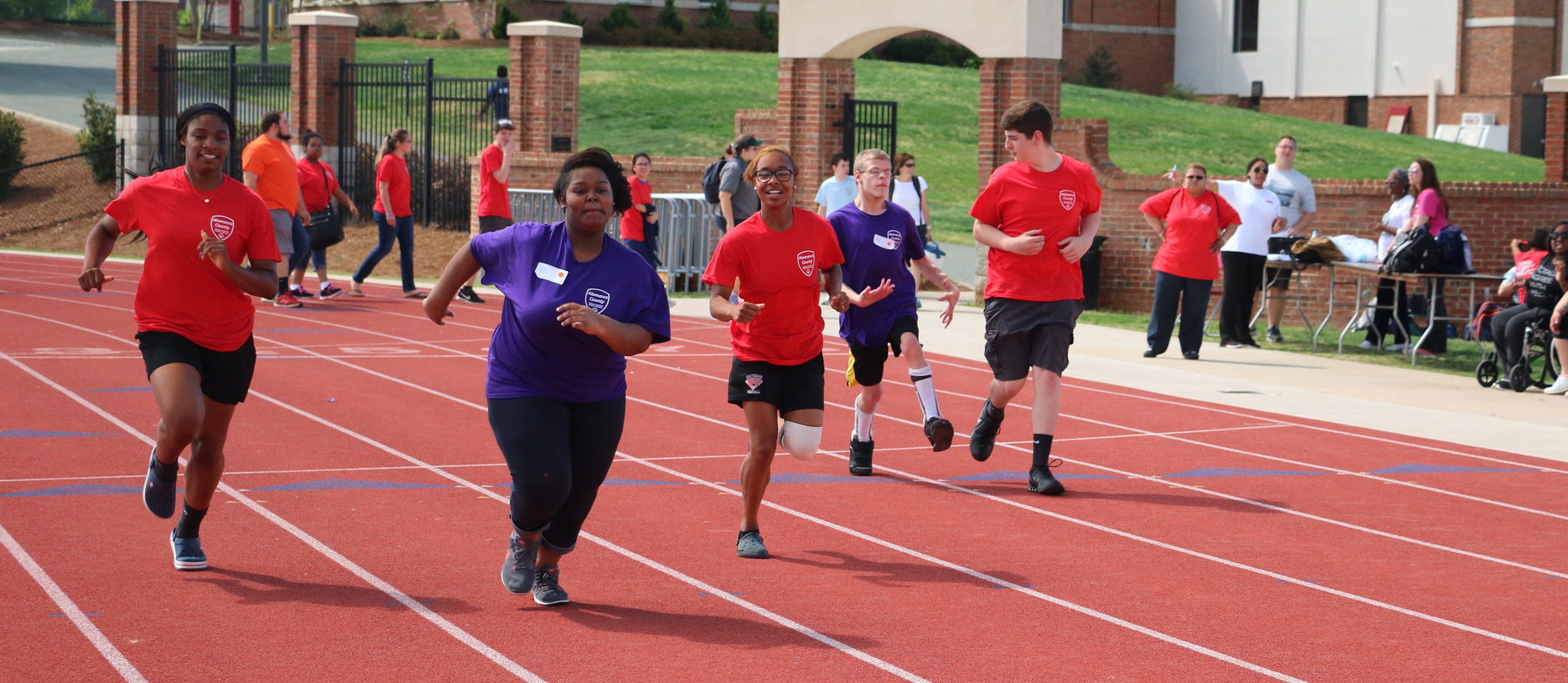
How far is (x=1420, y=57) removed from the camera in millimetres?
51219

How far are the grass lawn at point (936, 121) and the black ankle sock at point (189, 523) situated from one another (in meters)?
27.2

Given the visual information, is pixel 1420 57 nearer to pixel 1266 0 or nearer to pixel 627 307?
pixel 1266 0

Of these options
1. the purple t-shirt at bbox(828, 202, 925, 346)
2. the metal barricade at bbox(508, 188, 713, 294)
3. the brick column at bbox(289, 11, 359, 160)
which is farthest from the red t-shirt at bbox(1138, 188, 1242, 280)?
the brick column at bbox(289, 11, 359, 160)

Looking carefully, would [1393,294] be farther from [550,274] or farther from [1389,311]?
[550,274]

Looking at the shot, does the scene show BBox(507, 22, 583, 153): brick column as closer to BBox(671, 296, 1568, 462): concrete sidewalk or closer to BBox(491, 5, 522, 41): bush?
BBox(671, 296, 1568, 462): concrete sidewalk

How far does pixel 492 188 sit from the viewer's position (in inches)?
689

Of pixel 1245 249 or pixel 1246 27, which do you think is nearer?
pixel 1245 249

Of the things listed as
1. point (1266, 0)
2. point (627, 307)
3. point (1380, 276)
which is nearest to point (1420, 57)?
point (1266, 0)

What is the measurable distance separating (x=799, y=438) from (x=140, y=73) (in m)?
29.3

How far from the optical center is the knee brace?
22.6 feet

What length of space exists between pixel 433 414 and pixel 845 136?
38.3 ft

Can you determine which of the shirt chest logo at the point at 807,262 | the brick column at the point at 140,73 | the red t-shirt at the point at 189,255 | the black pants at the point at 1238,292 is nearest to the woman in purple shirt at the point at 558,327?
the red t-shirt at the point at 189,255

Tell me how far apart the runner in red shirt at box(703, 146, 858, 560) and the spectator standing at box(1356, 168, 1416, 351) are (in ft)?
32.2

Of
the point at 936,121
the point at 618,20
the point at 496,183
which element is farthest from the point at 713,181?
the point at 618,20
